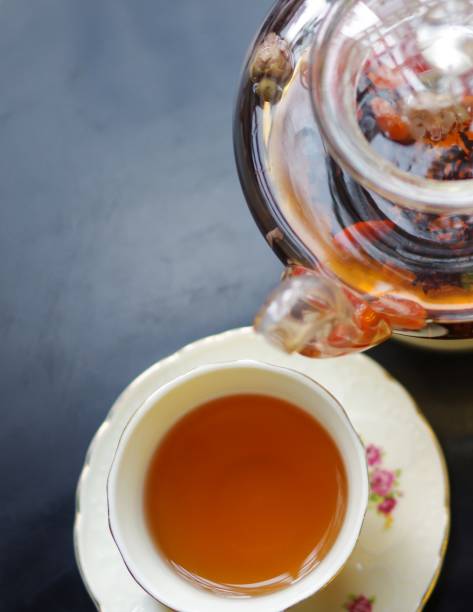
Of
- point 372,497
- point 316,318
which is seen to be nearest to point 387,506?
point 372,497

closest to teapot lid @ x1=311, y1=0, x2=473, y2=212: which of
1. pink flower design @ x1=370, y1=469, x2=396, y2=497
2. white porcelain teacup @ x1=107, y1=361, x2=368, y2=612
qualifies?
white porcelain teacup @ x1=107, y1=361, x2=368, y2=612

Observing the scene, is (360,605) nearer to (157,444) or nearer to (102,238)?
(157,444)

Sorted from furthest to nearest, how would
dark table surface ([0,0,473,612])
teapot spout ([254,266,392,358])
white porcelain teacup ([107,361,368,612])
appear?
dark table surface ([0,0,473,612]) < white porcelain teacup ([107,361,368,612]) < teapot spout ([254,266,392,358])

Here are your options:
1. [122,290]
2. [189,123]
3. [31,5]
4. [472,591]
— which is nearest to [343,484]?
[472,591]

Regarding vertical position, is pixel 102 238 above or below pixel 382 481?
above

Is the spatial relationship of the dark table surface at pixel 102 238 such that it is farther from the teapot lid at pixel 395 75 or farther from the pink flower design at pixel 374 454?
the teapot lid at pixel 395 75

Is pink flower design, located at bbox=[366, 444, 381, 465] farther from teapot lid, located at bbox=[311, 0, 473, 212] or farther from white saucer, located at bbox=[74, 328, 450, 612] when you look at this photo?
teapot lid, located at bbox=[311, 0, 473, 212]

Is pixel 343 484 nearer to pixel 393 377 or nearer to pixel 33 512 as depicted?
pixel 393 377
